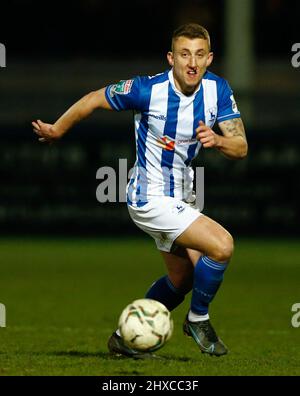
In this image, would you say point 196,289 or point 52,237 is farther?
point 52,237

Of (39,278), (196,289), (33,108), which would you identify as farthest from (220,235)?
(33,108)

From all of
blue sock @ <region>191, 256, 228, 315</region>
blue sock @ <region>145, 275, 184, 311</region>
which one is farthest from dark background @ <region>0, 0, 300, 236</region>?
blue sock @ <region>191, 256, 228, 315</region>

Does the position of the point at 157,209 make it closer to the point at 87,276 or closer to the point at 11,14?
the point at 87,276

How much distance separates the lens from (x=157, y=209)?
24.7 feet

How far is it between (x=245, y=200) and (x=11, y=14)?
31.9 feet

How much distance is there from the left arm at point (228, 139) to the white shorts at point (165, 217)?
492 millimetres

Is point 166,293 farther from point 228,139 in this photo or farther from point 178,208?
point 228,139

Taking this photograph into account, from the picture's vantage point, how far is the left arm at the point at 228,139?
6.97m

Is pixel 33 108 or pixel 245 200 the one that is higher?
pixel 33 108

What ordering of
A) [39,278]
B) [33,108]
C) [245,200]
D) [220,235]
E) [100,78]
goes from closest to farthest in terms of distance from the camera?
[220,235]
[39,278]
[245,200]
[33,108]
[100,78]

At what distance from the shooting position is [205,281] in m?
7.41

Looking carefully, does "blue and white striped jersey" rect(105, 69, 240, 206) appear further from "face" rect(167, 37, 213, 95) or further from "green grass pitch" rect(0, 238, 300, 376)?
"green grass pitch" rect(0, 238, 300, 376)

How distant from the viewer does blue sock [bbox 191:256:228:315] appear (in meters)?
7.37

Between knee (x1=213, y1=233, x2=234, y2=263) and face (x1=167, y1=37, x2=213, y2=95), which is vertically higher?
face (x1=167, y1=37, x2=213, y2=95)
